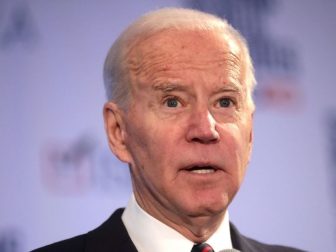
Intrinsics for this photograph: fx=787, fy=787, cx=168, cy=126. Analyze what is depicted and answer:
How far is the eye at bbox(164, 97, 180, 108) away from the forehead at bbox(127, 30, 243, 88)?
5 cm

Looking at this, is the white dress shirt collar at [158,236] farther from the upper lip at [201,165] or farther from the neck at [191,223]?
the upper lip at [201,165]

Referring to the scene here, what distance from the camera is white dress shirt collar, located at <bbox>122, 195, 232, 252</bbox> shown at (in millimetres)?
1492

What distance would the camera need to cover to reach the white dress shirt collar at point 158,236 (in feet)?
4.90

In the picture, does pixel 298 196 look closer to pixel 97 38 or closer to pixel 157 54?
pixel 97 38

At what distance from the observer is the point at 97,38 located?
2.15 meters

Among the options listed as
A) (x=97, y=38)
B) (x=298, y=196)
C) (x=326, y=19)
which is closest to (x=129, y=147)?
(x=97, y=38)

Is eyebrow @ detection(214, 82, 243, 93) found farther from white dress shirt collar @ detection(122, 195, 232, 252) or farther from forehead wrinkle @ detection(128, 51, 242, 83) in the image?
white dress shirt collar @ detection(122, 195, 232, 252)

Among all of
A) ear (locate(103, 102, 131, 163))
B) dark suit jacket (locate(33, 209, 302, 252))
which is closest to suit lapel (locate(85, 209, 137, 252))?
dark suit jacket (locate(33, 209, 302, 252))

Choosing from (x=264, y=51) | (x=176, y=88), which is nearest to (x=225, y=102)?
(x=176, y=88)

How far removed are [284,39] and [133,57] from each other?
1.02 m

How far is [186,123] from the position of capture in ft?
4.72

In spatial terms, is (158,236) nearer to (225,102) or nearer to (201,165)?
(201,165)

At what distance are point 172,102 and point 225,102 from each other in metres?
0.10

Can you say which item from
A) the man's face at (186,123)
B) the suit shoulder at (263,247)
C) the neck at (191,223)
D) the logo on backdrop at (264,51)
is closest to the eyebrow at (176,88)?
the man's face at (186,123)
